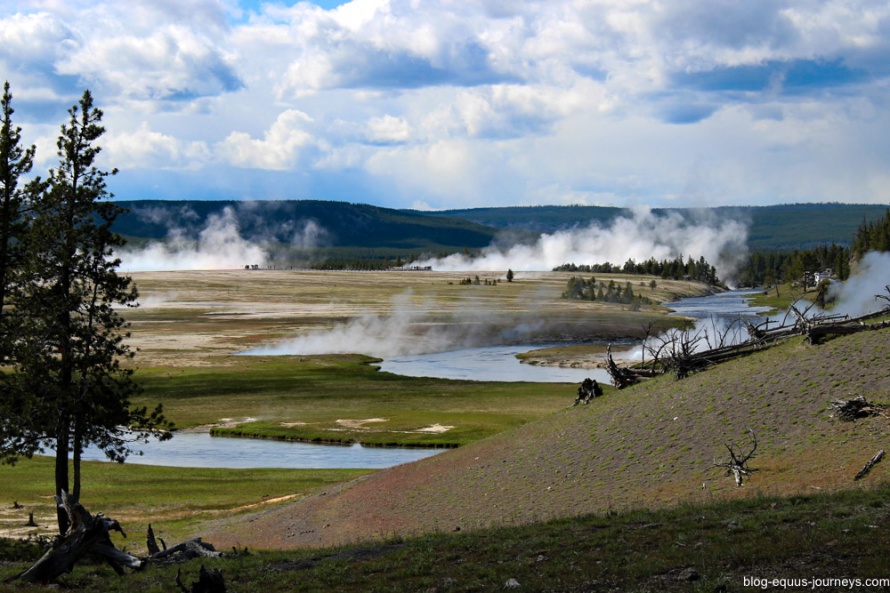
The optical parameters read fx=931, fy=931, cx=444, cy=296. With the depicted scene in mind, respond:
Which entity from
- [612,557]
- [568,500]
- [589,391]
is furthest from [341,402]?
[612,557]

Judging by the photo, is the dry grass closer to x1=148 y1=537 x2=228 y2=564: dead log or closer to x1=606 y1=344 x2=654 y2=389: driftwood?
x1=606 y1=344 x2=654 y2=389: driftwood

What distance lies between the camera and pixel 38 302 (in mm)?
31062

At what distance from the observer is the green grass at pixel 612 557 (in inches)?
546

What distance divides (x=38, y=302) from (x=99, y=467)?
18.5m

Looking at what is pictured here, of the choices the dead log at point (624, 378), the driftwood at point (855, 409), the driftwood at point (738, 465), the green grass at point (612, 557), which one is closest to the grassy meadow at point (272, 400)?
the dead log at point (624, 378)

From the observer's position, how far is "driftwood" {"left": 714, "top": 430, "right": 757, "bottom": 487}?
22683mm

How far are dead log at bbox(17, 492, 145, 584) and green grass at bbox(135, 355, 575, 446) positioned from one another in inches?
1351

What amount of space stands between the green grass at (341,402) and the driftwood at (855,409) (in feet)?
96.9

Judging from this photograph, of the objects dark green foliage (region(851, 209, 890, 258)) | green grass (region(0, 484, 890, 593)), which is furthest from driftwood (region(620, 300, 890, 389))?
dark green foliage (region(851, 209, 890, 258))

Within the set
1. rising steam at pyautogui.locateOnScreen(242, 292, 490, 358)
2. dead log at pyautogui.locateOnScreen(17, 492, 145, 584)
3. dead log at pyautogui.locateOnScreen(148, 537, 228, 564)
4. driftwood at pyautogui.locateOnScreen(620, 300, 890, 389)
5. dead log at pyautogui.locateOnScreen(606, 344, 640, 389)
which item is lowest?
rising steam at pyautogui.locateOnScreen(242, 292, 490, 358)

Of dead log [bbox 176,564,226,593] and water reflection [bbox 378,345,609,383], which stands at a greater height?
dead log [bbox 176,564,226,593]

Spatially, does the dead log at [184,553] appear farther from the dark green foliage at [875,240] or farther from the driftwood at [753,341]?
the dark green foliage at [875,240]

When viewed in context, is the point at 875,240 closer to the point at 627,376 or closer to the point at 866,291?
the point at 866,291

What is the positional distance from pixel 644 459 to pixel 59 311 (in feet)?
63.4
